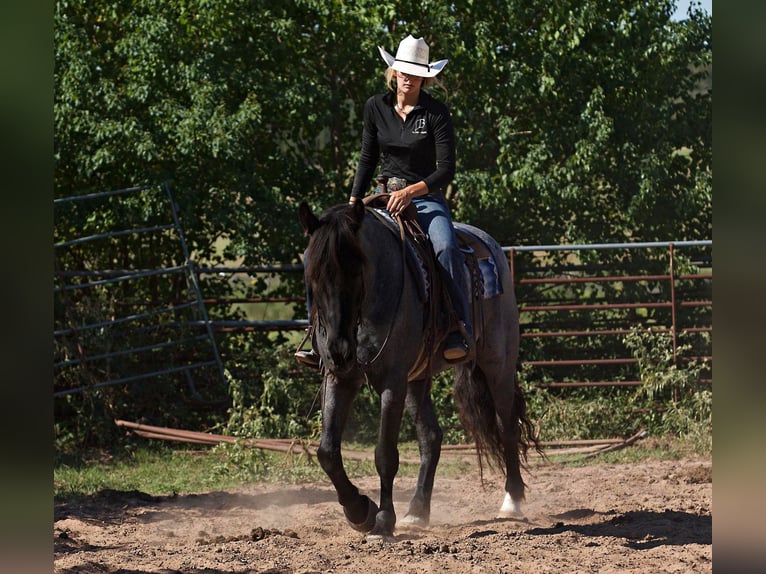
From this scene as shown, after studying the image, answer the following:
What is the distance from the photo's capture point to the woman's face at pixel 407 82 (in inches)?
258

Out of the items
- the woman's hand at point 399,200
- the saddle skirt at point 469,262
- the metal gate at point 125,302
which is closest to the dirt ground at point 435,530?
the saddle skirt at point 469,262

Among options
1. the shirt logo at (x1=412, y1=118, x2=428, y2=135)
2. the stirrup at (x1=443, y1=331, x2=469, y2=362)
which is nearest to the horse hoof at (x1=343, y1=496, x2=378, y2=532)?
the stirrup at (x1=443, y1=331, x2=469, y2=362)

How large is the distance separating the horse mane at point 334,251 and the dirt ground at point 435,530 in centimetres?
162

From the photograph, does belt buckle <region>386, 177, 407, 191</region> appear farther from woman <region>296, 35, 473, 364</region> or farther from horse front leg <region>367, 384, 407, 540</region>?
horse front leg <region>367, 384, 407, 540</region>

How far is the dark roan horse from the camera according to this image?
5.62 meters

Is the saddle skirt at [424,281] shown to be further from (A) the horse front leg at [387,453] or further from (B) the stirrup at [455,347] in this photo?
(A) the horse front leg at [387,453]

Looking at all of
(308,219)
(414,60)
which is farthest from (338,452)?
(414,60)

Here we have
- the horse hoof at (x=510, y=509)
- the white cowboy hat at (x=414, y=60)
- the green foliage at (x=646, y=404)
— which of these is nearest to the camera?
the white cowboy hat at (x=414, y=60)

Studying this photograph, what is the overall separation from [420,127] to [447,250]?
85 centimetres

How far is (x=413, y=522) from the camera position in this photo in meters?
6.80
